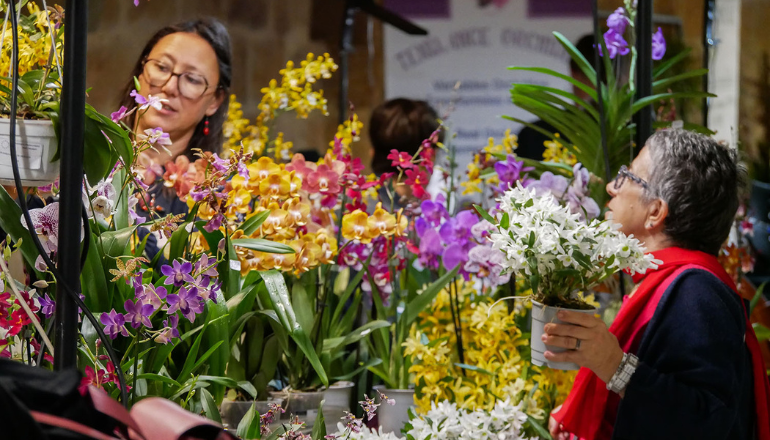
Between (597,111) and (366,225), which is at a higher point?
(597,111)

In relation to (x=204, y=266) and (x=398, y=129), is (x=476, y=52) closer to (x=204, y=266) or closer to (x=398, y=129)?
(x=398, y=129)

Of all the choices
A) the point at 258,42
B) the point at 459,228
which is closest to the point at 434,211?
the point at 459,228

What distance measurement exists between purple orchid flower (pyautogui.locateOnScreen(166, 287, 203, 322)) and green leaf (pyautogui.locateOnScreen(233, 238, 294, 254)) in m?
0.23

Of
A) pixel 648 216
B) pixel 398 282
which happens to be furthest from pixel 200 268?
pixel 648 216

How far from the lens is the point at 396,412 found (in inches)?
62.1

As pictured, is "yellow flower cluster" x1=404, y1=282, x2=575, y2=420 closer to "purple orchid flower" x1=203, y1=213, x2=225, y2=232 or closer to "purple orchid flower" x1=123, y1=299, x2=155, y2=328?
"purple orchid flower" x1=203, y1=213, x2=225, y2=232

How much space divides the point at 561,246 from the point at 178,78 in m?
1.21

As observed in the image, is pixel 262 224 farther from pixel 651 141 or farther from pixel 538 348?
pixel 651 141

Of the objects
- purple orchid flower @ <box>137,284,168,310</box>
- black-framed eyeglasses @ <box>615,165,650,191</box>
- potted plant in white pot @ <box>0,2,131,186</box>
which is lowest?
purple orchid flower @ <box>137,284,168,310</box>

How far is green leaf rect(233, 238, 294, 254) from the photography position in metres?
1.32

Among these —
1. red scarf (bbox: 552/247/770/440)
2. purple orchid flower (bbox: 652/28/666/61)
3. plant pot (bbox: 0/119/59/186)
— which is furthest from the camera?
purple orchid flower (bbox: 652/28/666/61)

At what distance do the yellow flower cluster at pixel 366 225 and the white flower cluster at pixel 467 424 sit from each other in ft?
1.11

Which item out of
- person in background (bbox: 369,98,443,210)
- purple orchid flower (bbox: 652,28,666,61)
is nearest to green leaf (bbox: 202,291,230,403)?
purple orchid flower (bbox: 652,28,666,61)

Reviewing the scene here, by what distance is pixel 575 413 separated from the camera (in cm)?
142
